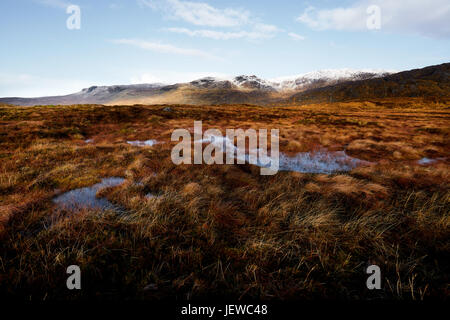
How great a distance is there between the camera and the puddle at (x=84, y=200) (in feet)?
13.1

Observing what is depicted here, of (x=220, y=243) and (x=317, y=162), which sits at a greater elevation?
(x=317, y=162)

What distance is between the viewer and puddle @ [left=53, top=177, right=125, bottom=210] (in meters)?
4.00

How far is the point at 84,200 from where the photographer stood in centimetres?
448

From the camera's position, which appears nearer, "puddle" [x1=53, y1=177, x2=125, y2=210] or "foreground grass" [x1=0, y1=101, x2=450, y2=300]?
"foreground grass" [x1=0, y1=101, x2=450, y2=300]

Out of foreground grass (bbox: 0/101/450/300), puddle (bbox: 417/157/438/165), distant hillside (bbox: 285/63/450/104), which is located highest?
distant hillside (bbox: 285/63/450/104)

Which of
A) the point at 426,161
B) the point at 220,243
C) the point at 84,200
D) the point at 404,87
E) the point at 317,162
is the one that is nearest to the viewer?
the point at 220,243

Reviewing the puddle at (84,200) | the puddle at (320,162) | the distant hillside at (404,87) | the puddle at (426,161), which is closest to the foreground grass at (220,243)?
the puddle at (84,200)

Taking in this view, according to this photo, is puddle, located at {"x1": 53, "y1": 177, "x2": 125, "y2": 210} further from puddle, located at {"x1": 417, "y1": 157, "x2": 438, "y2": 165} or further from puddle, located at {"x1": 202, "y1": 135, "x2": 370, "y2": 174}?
puddle, located at {"x1": 417, "y1": 157, "x2": 438, "y2": 165}

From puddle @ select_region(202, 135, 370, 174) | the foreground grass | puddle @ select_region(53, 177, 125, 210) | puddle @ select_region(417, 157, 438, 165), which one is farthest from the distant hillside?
puddle @ select_region(53, 177, 125, 210)

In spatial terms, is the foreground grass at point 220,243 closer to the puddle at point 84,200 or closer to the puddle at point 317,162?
the puddle at point 84,200

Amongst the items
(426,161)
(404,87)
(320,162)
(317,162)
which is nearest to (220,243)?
(317,162)

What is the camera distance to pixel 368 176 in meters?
7.19

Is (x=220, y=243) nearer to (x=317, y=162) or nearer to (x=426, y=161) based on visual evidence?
(x=317, y=162)
